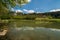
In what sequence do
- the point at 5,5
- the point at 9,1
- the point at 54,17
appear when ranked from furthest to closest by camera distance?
the point at 54,17, the point at 5,5, the point at 9,1

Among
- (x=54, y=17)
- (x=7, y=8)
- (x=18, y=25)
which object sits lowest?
(x=18, y=25)

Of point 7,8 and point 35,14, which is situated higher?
point 7,8

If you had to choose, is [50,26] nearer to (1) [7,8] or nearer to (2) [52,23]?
(2) [52,23]

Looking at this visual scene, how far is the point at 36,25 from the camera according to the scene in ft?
41.3

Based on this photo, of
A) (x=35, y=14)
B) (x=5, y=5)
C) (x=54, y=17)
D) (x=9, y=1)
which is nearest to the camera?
(x=9, y=1)

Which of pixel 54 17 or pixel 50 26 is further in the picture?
pixel 50 26

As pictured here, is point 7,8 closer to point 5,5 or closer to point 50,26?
point 5,5

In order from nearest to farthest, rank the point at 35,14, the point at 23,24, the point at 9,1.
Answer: the point at 9,1, the point at 35,14, the point at 23,24

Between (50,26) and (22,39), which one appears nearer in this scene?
(22,39)

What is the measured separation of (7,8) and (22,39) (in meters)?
1.35

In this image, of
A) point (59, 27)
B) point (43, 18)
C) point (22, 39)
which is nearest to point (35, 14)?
point (43, 18)

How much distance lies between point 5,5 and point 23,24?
22.3 feet

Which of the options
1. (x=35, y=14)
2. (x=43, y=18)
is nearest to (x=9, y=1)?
(x=35, y=14)

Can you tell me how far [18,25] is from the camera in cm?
1279
